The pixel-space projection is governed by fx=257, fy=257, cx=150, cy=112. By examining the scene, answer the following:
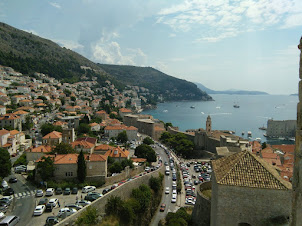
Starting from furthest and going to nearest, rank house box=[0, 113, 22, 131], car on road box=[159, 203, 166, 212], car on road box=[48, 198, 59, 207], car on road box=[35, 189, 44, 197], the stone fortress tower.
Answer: house box=[0, 113, 22, 131] → car on road box=[159, 203, 166, 212] → car on road box=[35, 189, 44, 197] → car on road box=[48, 198, 59, 207] → the stone fortress tower

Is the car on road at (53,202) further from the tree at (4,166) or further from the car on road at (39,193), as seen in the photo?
the tree at (4,166)

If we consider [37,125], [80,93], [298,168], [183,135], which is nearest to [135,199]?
[298,168]

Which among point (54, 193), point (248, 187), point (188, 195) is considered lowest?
point (188, 195)

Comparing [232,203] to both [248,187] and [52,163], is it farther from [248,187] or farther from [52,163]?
[52,163]

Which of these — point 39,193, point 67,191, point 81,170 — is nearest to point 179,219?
point 67,191

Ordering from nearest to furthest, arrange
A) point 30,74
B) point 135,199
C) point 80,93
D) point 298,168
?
point 298,168 → point 135,199 → point 30,74 → point 80,93

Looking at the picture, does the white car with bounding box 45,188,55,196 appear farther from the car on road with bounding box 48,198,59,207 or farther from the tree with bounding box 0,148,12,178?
the tree with bounding box 0,148,12,178

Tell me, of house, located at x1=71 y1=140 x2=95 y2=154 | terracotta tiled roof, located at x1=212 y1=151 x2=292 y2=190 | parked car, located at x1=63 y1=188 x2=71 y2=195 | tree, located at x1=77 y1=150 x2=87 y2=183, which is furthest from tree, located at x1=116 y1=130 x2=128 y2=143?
terracotta tiled roof, located at x1=212 y1=151 x2=292 y2=190

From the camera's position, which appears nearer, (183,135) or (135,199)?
(135,199)

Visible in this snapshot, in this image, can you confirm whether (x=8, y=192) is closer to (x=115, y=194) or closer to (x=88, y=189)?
(x=88, y=189)
